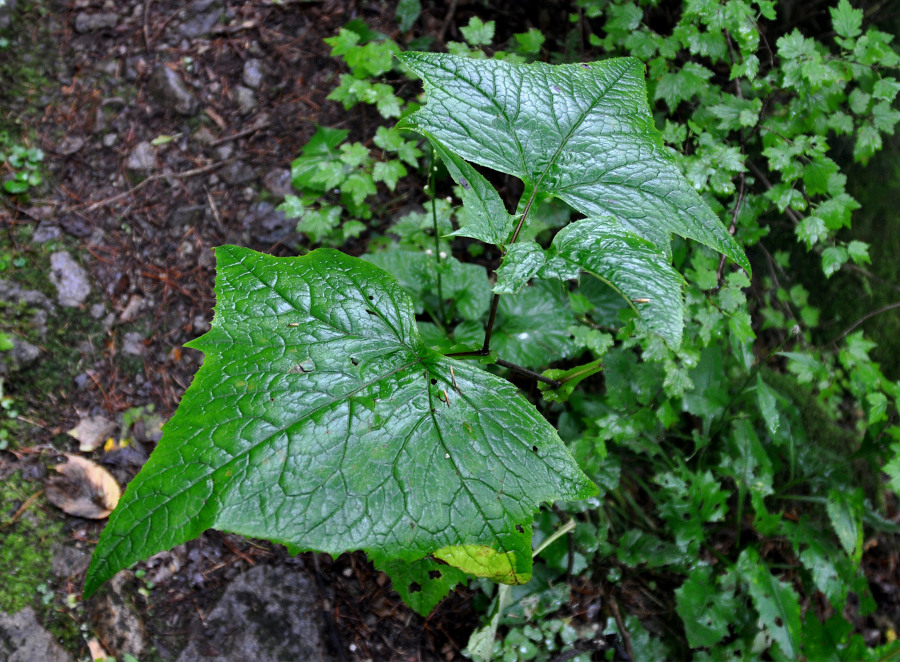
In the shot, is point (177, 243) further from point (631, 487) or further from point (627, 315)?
point (631, 487)

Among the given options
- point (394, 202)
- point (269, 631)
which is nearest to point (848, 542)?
point (269, 631)

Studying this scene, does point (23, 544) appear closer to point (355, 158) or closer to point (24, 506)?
point (24, 506)

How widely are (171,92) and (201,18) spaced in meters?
0.59

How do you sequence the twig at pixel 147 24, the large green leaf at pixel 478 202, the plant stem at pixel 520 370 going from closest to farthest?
the large green leaf at pixel 478 202
the plant stem at pixel 520 370
the twig at pixel 147 24

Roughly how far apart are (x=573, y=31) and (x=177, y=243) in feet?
8.08

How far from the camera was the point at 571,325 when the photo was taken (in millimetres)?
2262

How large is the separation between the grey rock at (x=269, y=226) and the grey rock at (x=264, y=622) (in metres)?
1.68

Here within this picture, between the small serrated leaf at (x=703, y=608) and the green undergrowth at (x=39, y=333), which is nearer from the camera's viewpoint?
the small serrated leaf at (x=703, y=608)

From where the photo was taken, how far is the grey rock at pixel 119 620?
83.4 inches

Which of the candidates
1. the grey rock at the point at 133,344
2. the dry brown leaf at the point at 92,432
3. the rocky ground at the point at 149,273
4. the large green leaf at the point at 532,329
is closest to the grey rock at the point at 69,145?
the rocky ground at the point at 149,273

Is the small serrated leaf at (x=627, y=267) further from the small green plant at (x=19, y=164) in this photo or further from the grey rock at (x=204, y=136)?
the small green plant at (x=19, y=164)

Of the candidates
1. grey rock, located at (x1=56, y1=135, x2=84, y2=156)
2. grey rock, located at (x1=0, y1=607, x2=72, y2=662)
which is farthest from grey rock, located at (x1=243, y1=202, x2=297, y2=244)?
Result: grey rock, located at (x1=0, y1=607, x2=72, y2=662)

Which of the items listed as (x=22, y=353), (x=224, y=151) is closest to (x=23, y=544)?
(x=22, y=353)

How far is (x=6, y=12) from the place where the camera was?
332 centimetres
